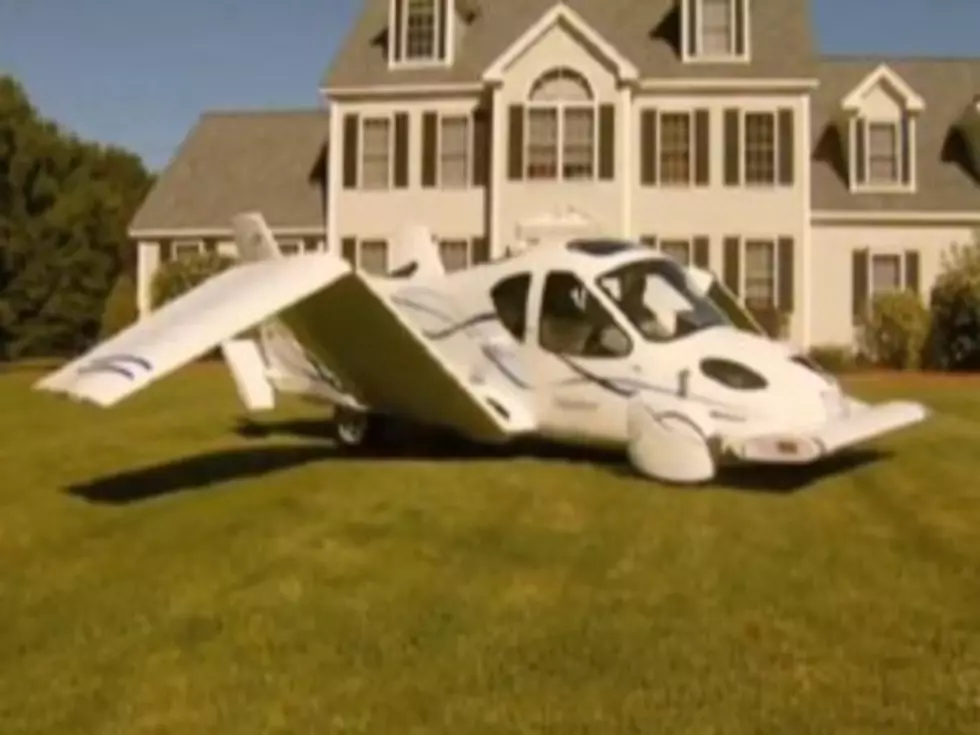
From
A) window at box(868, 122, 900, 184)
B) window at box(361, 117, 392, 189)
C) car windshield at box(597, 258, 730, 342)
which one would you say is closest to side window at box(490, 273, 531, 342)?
car windshield at box(597, 258, 730, 342)

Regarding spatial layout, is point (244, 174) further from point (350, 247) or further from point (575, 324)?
point (575, 324)

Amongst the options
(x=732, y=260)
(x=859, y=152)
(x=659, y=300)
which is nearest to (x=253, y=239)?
(x=659, y=300)

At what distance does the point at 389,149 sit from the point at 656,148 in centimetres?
648

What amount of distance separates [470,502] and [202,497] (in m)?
1.97

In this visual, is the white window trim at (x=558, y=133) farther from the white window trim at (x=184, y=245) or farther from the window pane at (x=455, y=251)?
the white window trim at (x=184, y=245)

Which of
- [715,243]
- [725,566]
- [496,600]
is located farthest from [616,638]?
[715,243]

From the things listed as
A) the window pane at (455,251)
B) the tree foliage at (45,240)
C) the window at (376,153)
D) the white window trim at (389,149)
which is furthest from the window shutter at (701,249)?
the tree foliage at (45,240)

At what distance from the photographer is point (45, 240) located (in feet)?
153

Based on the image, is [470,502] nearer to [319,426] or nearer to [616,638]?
[616,638]

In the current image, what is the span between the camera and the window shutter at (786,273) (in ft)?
105

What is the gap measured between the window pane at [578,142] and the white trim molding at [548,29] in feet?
4.05

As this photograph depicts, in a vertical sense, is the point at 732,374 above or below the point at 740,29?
below

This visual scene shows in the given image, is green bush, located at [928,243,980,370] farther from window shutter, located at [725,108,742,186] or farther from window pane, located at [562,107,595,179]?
window pane, located at [562,107,595,179]

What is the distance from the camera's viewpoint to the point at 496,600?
7.26 meters
